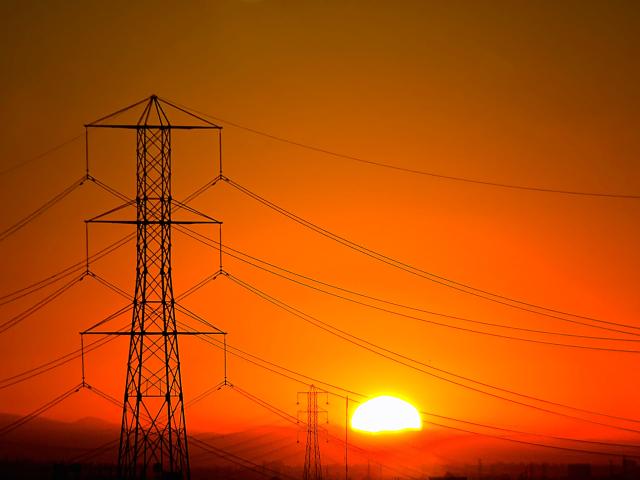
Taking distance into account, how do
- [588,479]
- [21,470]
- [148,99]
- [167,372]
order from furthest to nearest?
[588,479], [21,470], [148,99], [167,372]

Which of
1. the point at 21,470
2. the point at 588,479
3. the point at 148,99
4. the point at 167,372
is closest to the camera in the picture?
the point at 167,372

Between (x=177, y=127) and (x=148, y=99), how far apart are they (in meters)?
2.19

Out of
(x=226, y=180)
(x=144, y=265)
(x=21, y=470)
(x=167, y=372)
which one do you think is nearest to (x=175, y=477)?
(x=167, y=372)

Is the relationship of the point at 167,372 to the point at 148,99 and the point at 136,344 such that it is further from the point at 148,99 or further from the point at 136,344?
the point at 148,99

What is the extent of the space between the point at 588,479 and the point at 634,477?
9.30m

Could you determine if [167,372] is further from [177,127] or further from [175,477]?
[177,127]

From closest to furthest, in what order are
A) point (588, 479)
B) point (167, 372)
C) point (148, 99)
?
point (167, 372), point (148, 99), point (588, 479)

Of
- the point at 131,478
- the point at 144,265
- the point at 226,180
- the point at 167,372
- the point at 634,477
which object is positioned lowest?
the point at 131,478

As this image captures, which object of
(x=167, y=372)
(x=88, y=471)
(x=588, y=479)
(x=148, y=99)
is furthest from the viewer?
(x=588, y=479)

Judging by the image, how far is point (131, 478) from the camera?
6034 cm

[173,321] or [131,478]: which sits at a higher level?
[173,321]

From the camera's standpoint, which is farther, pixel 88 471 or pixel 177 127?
pixel 88 471

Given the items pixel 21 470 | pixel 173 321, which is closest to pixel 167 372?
pixel 173 321

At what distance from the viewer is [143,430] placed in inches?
2334
